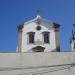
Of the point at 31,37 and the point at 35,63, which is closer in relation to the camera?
the point at 35,63

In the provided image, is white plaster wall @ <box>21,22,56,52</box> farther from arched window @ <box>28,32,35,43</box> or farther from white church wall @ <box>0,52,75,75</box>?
white church wall @ <box>0,52,75,75</box>

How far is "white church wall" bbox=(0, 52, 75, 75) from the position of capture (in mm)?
21234

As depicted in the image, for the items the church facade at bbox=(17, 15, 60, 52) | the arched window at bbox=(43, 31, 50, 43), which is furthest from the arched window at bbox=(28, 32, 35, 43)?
the arched window at bbox=(43, 31, 50, 43)

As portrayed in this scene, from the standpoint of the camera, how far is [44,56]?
22.3 metres

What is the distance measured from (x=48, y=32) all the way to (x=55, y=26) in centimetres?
125

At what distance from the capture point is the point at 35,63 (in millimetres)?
21891

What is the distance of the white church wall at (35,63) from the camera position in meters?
21.2

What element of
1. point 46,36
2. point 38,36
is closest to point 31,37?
point 38,36

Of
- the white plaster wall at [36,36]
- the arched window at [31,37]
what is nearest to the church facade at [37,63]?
the white plaster wall at [36,36]

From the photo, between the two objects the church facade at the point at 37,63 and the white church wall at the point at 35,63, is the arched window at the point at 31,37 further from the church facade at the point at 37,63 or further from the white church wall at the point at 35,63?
the white church wall at the point at 35,63

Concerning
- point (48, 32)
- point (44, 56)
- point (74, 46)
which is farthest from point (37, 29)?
point (44, 56)

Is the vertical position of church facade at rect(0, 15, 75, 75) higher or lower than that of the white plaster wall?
lower

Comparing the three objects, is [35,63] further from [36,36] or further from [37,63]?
[36,36]

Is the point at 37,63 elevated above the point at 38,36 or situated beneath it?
situated beneath
